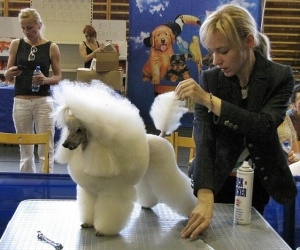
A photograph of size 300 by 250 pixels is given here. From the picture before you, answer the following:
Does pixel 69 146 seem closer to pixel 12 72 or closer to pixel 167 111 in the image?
pixel 167 111

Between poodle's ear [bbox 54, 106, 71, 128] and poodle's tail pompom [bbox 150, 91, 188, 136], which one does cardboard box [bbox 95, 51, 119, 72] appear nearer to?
poodle's tail pompom [bbox 150, 91, 188, 136]

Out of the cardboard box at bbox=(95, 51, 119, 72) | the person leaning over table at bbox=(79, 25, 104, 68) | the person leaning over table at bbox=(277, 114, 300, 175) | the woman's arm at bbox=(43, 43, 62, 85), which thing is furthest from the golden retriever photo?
the person leaning over table at bbox=(277, 114, 300, 175)

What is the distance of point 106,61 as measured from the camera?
4172 mm

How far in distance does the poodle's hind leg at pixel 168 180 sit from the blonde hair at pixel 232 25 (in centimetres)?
34

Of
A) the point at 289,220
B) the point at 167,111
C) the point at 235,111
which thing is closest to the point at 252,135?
the point at 235,111

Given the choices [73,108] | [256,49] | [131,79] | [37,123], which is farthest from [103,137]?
[131,79]

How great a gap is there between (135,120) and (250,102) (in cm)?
34

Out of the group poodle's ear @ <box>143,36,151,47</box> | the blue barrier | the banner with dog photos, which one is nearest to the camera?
the blue barrier

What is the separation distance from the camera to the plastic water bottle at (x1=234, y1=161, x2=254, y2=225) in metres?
1.31

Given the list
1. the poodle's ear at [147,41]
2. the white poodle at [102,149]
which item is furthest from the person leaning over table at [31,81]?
the poodle's ear at [147,41]

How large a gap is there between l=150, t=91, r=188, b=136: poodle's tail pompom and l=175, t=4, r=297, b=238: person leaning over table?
0.18 feet

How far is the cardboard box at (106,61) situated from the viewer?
13.6ft

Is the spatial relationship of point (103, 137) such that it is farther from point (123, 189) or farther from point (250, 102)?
point (250, 102)

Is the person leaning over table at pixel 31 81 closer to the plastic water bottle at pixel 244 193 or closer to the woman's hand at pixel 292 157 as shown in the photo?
the woman's hand at pixel 292 157
